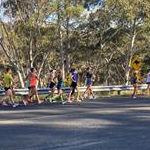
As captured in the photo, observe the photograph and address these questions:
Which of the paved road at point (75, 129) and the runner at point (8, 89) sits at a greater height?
the runner at point (8, 89)

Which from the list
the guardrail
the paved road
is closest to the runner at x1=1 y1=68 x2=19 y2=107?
the guardrail

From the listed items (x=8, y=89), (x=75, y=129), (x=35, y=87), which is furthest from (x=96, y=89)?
(x=75, y=129)

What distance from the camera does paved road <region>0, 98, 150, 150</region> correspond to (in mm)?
9445

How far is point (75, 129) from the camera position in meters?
11.7

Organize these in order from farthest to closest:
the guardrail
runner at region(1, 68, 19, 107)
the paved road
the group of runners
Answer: the guardrail → the group of runners → runner at region(1, 68, 19, 107) → the paved road

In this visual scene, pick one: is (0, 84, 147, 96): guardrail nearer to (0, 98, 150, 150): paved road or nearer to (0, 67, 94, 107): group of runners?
(0, 67, 94, 107): group of runners

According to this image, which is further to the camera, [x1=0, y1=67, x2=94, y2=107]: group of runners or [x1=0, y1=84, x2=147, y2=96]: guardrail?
[x1=0, y1=84, x2=147, y2=96]: guardrail

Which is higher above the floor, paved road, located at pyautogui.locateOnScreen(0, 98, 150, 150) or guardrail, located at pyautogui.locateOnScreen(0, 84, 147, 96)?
guardrail, located at pyautogui.locateOnScreen(0, 84, 147, 96)

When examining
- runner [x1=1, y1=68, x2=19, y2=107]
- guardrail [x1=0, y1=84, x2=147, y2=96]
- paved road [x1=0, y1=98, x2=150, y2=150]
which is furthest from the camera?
guardrail [x1=0, y1=84, x2=147, y2=96]

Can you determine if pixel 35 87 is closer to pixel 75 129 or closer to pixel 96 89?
pixel 96 89

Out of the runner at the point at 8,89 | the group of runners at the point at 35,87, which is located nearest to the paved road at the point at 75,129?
the runner at the point at 8,89

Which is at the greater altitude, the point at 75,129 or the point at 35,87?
the point at 35,87

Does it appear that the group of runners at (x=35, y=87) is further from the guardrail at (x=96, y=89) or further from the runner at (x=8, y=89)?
the guardrail at (x=96, y=89)

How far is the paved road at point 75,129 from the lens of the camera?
9445 mm
